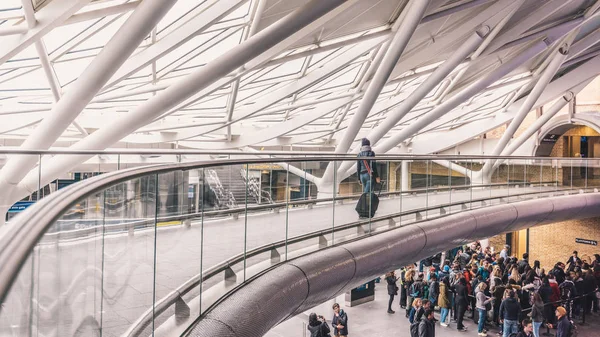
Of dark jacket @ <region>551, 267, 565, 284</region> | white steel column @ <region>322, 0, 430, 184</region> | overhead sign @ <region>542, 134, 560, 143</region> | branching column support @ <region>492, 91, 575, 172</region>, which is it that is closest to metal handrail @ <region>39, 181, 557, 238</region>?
white steel column @ <region>322, 0, 430, 184</region>

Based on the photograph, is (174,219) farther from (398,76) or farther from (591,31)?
(591,31)

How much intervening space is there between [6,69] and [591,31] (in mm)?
26514

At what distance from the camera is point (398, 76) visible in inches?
971

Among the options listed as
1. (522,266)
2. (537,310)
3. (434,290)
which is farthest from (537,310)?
(522,266)

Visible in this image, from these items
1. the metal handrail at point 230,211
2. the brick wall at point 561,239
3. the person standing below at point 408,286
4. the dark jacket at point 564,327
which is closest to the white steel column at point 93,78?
the metal handrail at point 230,211

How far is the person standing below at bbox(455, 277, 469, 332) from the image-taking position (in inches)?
559

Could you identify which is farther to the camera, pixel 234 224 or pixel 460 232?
pixel 460 232

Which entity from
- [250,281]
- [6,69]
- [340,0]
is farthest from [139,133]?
[250,281]

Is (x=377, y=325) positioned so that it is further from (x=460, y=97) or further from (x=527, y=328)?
(x=460, y=97)

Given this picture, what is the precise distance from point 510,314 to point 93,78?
10.6 metres

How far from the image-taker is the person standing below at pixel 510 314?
12.6 m

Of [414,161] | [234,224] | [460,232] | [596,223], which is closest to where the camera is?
[234,224]

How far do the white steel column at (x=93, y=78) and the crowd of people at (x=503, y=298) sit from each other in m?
8.40

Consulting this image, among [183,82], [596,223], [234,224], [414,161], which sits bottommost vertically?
[596,223]
